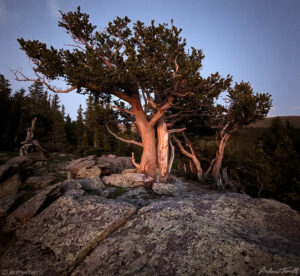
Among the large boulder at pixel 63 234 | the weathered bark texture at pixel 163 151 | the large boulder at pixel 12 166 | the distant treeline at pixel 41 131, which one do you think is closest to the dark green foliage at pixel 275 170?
the weathered bark texture at pixel 163 151

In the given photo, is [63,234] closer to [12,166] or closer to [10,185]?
[10,185]

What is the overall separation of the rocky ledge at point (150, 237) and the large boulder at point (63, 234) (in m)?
0.02

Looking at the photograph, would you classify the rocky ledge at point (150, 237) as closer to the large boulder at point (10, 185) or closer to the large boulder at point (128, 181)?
the large boulder at point (10, 185)

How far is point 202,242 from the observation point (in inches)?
113

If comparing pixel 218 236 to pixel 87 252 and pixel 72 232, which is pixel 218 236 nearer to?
pixel 87 252

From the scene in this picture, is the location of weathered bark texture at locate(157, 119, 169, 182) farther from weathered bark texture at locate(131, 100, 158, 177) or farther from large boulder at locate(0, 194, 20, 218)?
large boulder at locate(0, 194, 20, 218)

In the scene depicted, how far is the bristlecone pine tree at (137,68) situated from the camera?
1031cm

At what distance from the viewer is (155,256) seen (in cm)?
272

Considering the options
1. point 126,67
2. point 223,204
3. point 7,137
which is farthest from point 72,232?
point 7,137

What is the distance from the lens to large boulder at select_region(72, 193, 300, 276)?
2.37 m

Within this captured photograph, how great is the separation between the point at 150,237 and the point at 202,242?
1040 mm

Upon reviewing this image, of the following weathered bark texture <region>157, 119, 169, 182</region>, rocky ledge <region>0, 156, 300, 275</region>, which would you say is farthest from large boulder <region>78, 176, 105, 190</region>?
weathered bark texture <region>157, 119, 169, 182</region>

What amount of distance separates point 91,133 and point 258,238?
176ft

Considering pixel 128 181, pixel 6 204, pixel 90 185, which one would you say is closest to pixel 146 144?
pixel 128 181
